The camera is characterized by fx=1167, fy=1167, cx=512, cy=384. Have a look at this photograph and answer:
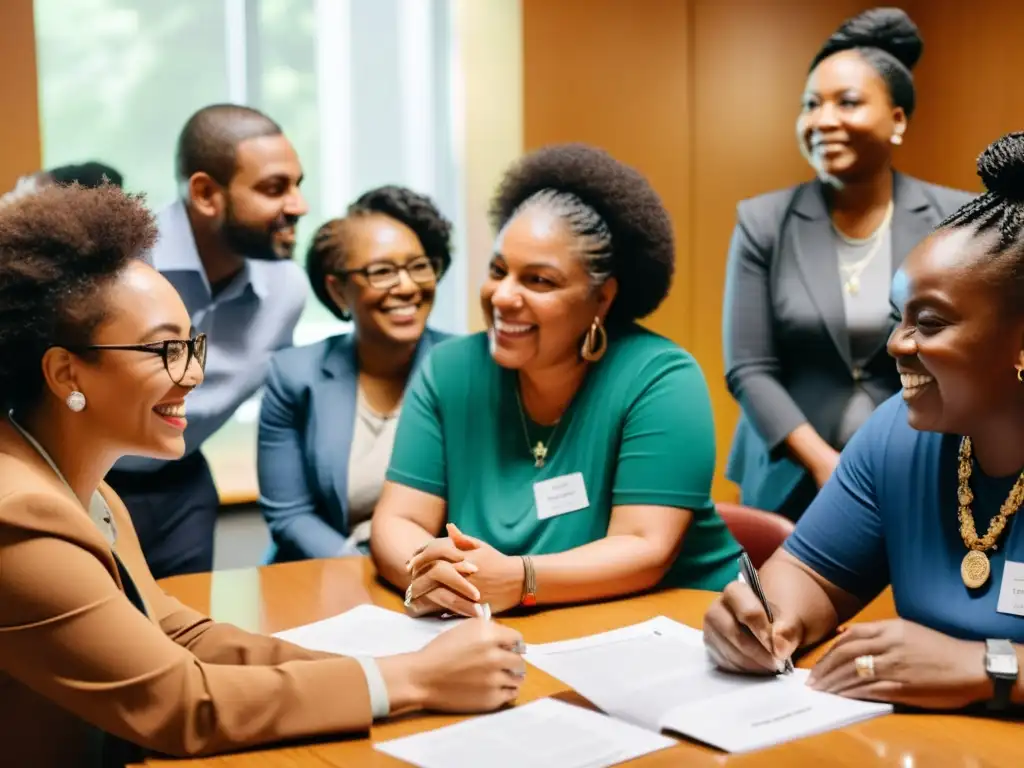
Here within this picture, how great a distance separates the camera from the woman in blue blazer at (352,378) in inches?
127

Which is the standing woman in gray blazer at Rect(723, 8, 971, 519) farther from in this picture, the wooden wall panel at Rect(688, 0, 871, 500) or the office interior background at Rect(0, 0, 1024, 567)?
the wooden wall panel at Rect(688, 0, 871, 500)

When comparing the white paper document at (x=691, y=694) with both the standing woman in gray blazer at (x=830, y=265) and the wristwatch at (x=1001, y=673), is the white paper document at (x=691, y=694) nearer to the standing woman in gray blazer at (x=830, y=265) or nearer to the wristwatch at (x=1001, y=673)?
the wristwatch at (x=1001, y=673)

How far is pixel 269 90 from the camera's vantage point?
514 cm

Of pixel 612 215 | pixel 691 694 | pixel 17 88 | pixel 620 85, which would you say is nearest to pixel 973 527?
pixel 691 694

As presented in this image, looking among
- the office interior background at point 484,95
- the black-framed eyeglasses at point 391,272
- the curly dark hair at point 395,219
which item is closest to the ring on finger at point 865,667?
the black-framed eyeglasses at point 391,272

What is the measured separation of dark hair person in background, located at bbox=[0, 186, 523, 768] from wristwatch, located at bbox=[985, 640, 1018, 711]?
2.15 feet

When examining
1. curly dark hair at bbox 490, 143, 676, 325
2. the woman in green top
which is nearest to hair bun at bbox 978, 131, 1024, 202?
the woman in green top

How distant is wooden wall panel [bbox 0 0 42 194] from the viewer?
4.02 m

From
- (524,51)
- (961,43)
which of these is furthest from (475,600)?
(961,43)

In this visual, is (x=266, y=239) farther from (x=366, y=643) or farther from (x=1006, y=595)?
(x=1006, y=595)

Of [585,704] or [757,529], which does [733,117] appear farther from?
[585,704]

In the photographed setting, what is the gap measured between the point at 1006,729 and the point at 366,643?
1011 mm

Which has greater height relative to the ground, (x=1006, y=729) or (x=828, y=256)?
(x=828, y=256)

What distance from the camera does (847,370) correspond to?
10.9 ft
